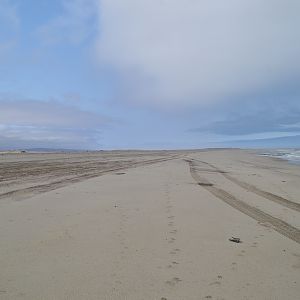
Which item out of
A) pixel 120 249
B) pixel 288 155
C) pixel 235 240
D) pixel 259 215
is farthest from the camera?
pixel 288 155

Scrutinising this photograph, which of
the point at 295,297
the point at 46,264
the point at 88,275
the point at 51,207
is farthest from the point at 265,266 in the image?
the point at 51,207

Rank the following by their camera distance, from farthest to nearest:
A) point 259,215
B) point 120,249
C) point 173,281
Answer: point 259,215 → point 120,249 → point 173,281

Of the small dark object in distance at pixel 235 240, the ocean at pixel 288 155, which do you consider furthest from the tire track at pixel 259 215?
the ocean at pixel 288 155

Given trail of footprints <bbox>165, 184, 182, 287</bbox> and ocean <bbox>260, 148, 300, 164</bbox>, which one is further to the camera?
ocean <bbox>260, 148, 300, 164</bbox>

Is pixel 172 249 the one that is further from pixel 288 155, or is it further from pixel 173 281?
pixel 288 155

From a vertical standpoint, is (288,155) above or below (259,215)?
above

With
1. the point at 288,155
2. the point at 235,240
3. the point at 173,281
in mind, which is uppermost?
the point at 288,155

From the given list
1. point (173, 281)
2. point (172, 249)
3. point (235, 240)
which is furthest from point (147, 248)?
point (235, 240)

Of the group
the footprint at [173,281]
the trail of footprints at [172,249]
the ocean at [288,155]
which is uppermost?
the ocean at [288,155]

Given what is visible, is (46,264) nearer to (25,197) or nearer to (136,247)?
(136,247)

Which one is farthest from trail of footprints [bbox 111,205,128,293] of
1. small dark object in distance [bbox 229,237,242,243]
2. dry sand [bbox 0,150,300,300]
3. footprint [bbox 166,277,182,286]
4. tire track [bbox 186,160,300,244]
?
tire track [bbox 186,160,300,244]

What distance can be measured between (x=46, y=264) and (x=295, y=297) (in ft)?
11.4

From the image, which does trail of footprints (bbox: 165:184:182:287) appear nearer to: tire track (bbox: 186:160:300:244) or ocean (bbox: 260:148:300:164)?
tire track (bbox: 186:160:300:244)

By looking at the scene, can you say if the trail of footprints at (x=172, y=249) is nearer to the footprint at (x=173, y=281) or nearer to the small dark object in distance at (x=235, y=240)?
the footprint at (x=173, y=281)
